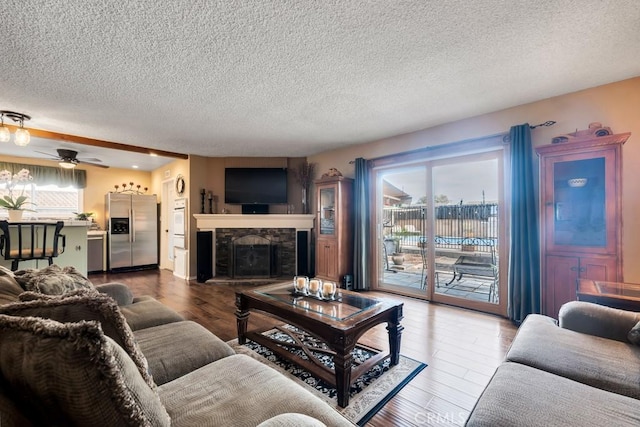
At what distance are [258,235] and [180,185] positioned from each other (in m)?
1.98

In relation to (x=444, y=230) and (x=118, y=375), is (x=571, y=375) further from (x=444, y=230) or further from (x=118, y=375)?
(x=444, y=230)

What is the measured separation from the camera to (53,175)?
581 cm

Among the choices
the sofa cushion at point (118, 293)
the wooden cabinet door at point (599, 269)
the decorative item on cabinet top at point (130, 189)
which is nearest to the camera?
the sofa cushion at point (118, 293)

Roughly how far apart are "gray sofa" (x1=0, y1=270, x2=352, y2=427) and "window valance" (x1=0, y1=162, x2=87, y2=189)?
591cm

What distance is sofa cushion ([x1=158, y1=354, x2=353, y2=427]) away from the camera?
983 millimetres

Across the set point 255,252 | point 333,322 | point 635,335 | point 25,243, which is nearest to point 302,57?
point 333,322

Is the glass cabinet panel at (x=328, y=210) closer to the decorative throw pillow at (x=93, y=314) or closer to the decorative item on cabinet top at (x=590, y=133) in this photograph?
the decorative item on cabinet top at (x=590, y=133)

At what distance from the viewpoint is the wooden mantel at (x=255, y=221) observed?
5340 mm

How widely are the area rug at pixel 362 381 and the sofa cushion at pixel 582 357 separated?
805 mm

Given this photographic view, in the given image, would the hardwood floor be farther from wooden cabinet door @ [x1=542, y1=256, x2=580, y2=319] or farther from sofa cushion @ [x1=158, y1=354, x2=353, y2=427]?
sofa cushion @ [x1=158, y1=354, x2=353, y2=427]

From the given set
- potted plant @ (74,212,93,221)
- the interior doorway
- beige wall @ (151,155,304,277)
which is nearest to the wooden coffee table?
beige wall @ (151,155,304,277)

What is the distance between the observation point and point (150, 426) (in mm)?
647

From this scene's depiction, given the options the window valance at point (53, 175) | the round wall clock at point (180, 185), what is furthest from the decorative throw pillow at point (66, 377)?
the window valance at point (53, 175)

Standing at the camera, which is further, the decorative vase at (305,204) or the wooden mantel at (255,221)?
the decorative vase at (305,204)
